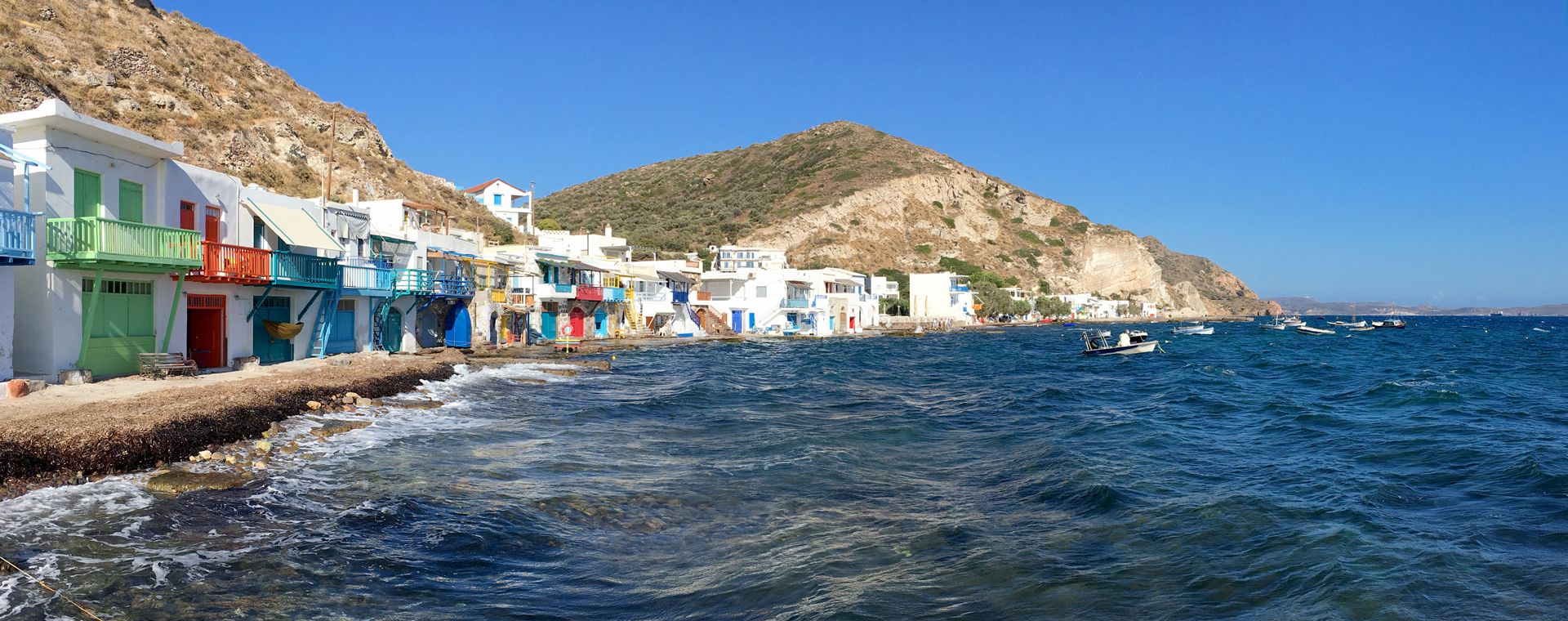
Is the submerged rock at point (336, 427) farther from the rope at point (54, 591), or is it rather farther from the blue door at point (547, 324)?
the blue door at point (547, 324)

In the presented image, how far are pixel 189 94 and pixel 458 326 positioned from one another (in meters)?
25.1

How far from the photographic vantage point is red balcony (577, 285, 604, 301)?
2002 inches

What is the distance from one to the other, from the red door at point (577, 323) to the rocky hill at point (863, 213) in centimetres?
6956

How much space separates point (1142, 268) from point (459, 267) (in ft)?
490

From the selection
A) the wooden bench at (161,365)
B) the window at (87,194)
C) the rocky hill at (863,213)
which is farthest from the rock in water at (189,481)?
the rocky hill at (863,213)

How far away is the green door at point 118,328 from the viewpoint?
18.3 meters

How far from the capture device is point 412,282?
113 ft

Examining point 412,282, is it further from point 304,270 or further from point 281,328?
point 281,328

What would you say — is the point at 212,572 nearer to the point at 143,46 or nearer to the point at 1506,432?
the point at 1506,432

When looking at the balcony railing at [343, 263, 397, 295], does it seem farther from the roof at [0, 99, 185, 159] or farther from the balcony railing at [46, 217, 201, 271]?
the balcony railing at [46, 217, 201, 271]

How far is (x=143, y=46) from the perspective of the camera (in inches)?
1997

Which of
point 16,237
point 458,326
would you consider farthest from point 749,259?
point 16,237

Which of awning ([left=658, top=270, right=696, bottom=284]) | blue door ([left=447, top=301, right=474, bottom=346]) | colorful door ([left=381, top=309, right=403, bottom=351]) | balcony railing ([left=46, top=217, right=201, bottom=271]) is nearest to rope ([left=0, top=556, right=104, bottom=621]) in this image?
balcony railing ([left=46, top=217, right=201, bottom=271])

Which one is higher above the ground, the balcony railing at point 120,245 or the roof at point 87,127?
the roof at point 87,127
